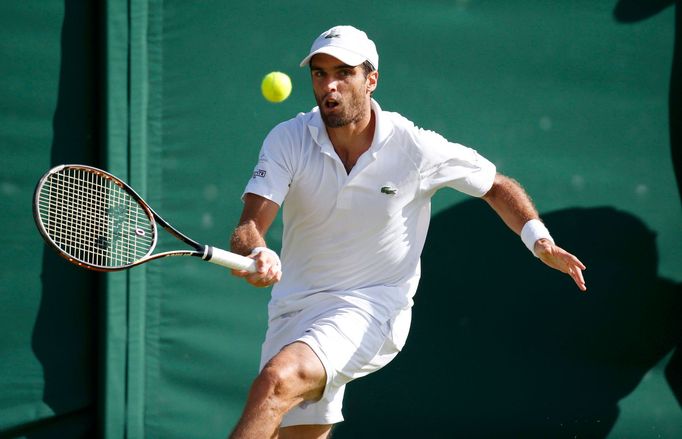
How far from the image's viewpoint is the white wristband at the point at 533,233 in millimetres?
4137

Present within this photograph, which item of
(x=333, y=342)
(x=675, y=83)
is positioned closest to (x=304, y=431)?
(x=333, y=342)

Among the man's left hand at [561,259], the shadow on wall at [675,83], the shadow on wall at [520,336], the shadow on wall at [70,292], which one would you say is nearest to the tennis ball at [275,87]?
the shadow on wall at [70,292]

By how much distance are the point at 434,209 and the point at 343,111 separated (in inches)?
49.1

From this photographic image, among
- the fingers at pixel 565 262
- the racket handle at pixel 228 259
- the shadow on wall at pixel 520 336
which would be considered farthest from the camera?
the shadow on wall at pixel 520 336

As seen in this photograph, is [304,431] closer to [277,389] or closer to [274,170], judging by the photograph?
[277,389]

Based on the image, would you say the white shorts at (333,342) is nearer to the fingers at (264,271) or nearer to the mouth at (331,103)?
the fingers at (264,271)

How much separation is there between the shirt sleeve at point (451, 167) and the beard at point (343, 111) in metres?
0.28

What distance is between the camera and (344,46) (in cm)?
403

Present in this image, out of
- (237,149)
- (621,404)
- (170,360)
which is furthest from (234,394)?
(621,404)

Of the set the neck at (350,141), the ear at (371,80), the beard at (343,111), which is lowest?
the neck at (350,141)

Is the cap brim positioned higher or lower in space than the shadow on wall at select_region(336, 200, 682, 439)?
higher

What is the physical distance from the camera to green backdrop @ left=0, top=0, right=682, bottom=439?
4793mm

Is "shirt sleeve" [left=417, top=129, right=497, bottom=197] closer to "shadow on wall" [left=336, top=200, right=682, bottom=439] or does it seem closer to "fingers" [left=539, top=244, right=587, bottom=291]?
"fingers" [left=539, top=244, right=587, bottom=291]

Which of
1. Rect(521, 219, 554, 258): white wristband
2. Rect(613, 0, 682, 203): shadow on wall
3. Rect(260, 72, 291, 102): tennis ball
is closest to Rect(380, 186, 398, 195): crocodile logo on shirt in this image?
Rect(521, 219, 554, 258): white wristband
